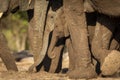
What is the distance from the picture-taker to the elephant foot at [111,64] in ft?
27.6

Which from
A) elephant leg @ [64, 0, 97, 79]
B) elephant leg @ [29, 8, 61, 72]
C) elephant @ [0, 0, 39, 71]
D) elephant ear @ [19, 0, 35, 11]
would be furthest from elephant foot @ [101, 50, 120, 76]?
elephant ear @ [19, 0, 35, 11]

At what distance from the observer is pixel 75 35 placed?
841 centimetres

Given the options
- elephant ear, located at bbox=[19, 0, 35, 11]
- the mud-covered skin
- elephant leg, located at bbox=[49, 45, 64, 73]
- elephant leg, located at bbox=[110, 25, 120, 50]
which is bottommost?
elephant leg, located at bbox=[49, 45, 64, 73]

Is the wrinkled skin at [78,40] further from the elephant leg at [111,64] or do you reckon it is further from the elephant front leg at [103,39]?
the elephant front leg at [103,39]

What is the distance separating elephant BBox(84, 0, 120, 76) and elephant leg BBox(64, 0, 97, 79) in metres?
0.16

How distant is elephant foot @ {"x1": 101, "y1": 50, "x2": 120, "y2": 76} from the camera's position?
27.6ft

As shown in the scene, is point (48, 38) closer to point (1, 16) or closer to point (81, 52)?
point (1, 16)

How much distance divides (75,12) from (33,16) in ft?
5.97

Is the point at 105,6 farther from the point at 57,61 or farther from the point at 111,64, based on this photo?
the point at 57,61

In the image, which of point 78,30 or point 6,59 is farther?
point 6,59

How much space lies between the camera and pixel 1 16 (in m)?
9.73

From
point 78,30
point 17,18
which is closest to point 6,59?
point 78,30

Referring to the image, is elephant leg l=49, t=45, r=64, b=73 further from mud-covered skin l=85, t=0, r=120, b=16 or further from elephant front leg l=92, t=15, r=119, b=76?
mud-covered skin l=85, t=0, r=120, b=16

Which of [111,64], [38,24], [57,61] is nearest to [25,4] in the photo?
[38,24]
